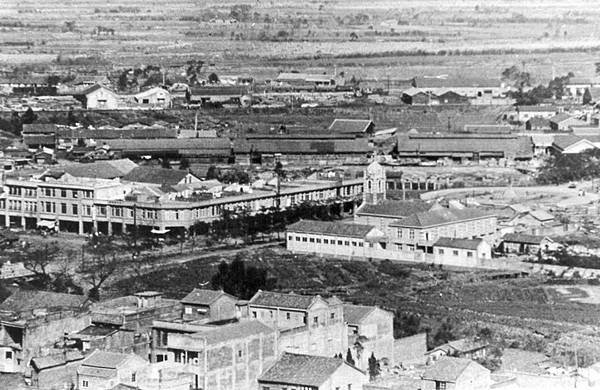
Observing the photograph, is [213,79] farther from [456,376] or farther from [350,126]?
[456,376]

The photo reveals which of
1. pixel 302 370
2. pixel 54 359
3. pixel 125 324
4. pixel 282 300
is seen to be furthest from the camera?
pixel 282 300

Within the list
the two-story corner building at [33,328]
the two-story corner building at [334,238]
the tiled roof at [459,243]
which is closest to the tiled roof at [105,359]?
the two-story corner building at [33,328]

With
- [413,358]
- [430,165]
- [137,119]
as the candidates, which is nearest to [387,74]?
[137,119]

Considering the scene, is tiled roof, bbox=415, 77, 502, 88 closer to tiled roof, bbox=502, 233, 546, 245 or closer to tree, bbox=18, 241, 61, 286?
tiled roof, bbox=502, 233, 546, 245

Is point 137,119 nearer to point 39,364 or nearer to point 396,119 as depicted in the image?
point 396,119

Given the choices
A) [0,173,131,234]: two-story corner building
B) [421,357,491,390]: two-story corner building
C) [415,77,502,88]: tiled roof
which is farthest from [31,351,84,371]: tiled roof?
[415,77,502,88]: tiled roof

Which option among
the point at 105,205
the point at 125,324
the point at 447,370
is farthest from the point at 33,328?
the point at 105,205

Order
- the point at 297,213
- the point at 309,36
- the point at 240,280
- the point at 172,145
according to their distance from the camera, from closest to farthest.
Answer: the point at 240,280 → the point at 297,213 → the point at 172,145 → the point at 309,36
